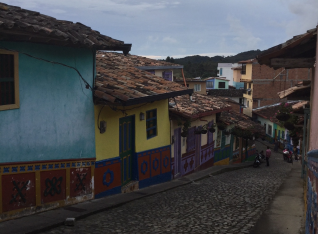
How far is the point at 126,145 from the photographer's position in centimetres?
1210

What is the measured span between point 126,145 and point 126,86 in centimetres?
184

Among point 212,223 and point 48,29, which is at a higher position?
point 48,29

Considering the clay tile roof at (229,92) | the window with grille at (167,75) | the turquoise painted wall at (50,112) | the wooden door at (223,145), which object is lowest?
the wooden door at (223,145)

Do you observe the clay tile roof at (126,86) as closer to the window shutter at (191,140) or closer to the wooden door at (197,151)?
the window shutter at (191,140)

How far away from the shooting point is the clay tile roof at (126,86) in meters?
9.81

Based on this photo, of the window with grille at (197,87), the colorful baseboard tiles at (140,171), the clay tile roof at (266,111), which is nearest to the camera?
the colorful baseboard tiles at (140,171)

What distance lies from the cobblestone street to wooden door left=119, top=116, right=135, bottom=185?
1.13 meters

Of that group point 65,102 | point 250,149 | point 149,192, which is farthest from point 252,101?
point 65,102

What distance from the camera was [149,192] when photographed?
1230 centimetres

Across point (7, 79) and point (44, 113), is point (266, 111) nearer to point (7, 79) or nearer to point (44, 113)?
point (44, 113)

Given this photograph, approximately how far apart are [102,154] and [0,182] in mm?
3163

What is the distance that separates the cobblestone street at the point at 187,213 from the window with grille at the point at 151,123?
2.09 metres

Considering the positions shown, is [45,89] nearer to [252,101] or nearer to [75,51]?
[75,51]

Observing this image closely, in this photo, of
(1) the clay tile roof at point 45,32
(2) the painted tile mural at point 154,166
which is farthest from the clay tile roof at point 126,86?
(2) the painted tile mural at point 154,166
